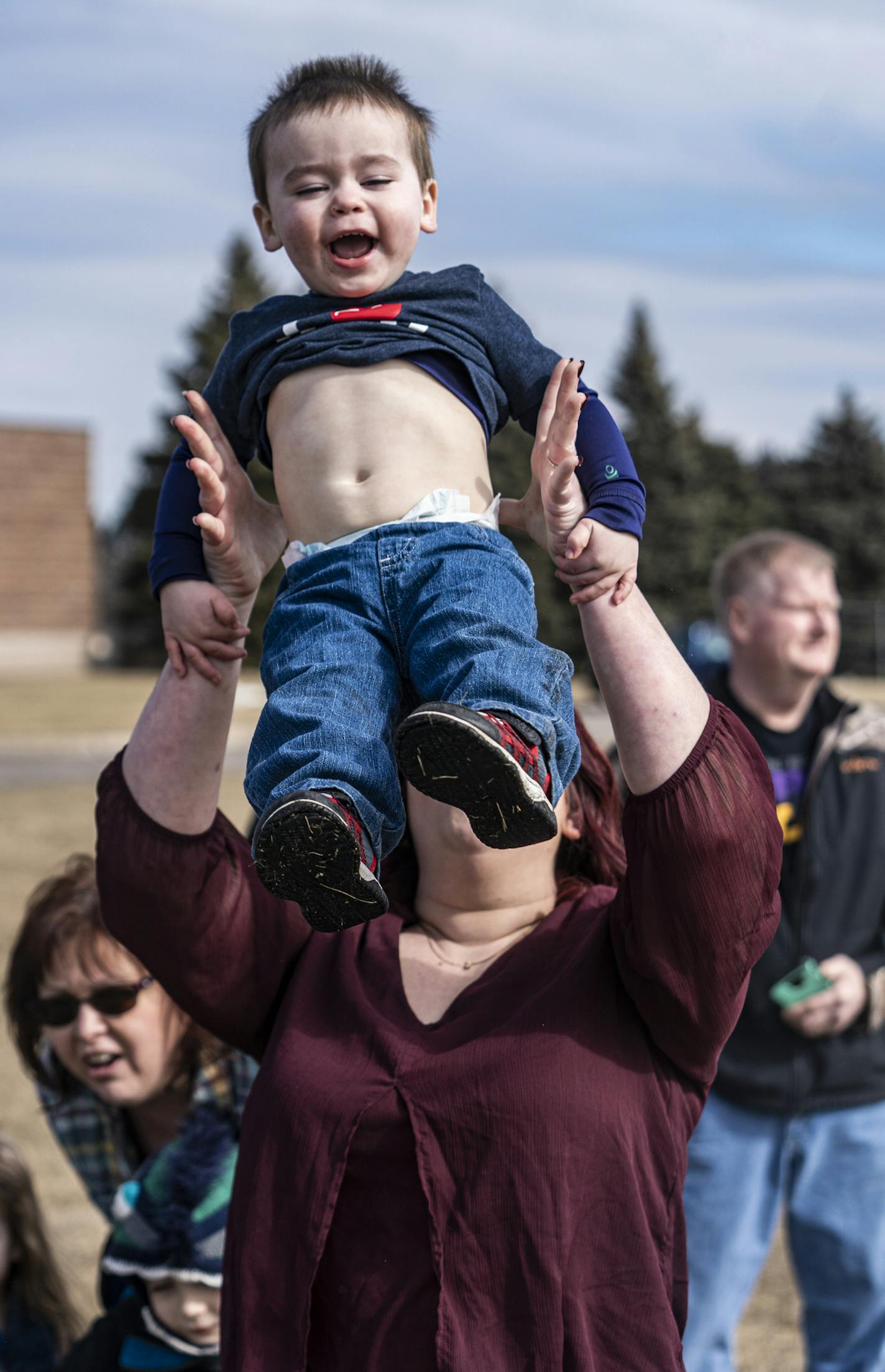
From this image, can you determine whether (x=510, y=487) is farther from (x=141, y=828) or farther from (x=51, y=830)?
(x=51, y=830)

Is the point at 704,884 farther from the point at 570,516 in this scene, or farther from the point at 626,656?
the point at 570,516

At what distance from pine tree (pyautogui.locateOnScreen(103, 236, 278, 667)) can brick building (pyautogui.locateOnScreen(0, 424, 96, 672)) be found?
3.54 ft

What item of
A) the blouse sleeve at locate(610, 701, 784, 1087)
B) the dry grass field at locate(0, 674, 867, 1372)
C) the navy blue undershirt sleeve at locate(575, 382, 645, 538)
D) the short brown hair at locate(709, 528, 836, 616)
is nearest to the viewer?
the blouse sleeve at locate(610, 701, 784, 1087)

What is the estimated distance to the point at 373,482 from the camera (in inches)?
77.4

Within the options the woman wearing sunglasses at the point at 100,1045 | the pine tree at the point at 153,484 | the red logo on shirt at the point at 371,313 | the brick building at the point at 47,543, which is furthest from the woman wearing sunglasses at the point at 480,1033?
the brick building at the point at 47,543

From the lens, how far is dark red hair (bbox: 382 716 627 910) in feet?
7.12

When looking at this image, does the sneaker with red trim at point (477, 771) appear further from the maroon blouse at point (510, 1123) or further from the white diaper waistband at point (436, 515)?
the white diaper waistband at point (436, 515)

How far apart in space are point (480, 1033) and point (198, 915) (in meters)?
0.43

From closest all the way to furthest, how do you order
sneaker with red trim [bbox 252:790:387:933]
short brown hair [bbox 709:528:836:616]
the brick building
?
sneaker with red trim [bbox 252:790:387:933] → short brown hair [bbox 709:528:836:616] → the brick building

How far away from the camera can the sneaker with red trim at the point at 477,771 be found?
1.58 meters

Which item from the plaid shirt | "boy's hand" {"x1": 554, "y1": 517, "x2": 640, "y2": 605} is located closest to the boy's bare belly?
"boy's hand" {"x1": 554, "y1": 517, "x2": 640, "y2": 605}

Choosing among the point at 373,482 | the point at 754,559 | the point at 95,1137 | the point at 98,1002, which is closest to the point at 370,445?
the point at 373,482

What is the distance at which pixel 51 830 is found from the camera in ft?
39.0

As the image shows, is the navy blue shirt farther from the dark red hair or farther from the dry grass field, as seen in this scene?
the dry grass field
